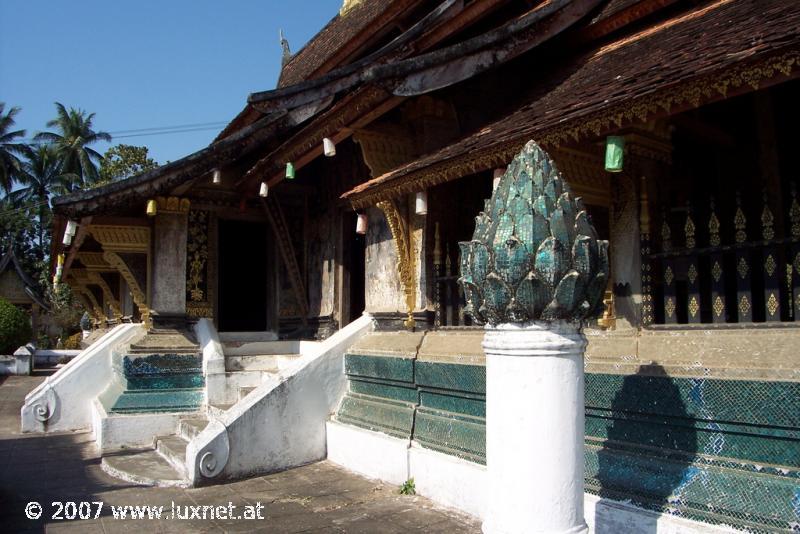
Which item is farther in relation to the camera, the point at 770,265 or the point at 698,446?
the point at 770,265

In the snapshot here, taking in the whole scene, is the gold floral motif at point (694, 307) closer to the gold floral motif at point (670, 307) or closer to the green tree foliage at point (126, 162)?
the gold floral motif at point (670, 307)

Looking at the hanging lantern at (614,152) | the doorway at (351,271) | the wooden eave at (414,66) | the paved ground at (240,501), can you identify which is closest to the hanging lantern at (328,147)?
the wooden eave at (414,66)

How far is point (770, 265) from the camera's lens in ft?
13.1

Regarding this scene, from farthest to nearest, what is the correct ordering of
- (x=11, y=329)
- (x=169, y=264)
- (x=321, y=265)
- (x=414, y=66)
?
1. (x=11, y=329)
2. (x=321, y=265)
3. (x=169, y=264)
4. (x=414, y=66)

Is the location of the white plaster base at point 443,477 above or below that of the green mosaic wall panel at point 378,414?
below

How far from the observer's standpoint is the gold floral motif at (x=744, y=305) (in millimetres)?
4086

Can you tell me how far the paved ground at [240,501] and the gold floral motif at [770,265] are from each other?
2.65 metres

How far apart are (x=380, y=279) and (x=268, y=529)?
338 cm

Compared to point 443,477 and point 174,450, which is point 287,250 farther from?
point 443,477

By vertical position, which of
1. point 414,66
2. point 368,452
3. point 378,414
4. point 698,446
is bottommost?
point 368,452

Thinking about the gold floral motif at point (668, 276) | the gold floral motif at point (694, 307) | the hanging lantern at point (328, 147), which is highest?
the hanging lantern at point (328, 147)

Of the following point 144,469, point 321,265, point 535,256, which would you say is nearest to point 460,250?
point 535,256

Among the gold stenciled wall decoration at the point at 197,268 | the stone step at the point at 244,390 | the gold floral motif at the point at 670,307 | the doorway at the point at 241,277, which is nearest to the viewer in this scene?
the gold floral motif at the point at 670,307

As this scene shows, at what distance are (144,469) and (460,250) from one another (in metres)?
4.98
